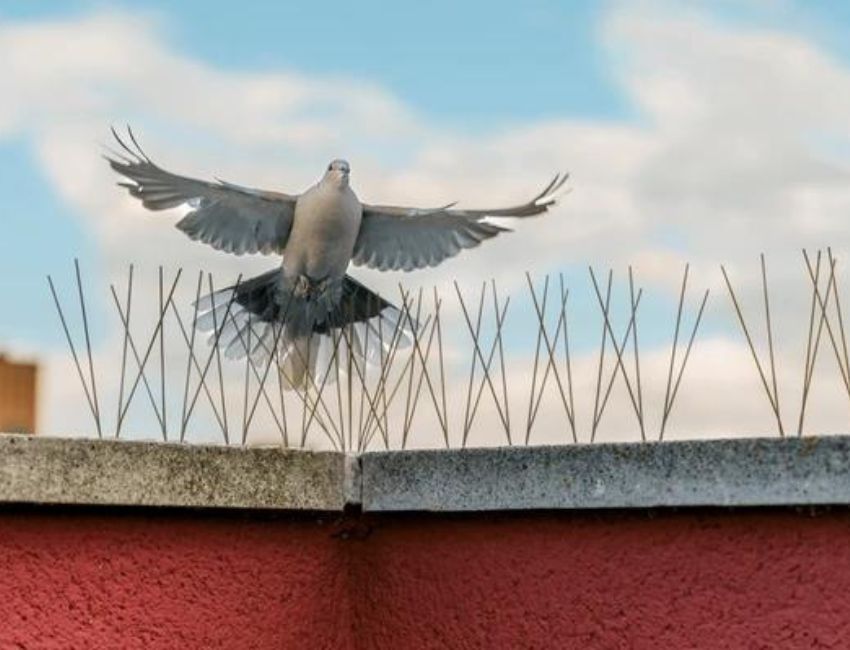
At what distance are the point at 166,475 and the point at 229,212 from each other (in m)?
4.47

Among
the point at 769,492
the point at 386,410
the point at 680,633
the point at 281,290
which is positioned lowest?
the point at 680,633

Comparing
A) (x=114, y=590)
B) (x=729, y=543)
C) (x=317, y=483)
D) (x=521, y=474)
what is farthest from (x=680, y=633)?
(x=114, y=590)

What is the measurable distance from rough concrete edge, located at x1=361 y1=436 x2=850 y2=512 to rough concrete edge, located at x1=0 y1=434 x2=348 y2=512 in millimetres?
146

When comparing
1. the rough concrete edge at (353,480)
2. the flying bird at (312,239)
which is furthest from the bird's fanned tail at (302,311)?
the rough concrete edge at (353,480)

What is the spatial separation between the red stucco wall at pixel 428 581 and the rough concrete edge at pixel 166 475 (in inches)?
3.2

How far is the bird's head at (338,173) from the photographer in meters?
7.65

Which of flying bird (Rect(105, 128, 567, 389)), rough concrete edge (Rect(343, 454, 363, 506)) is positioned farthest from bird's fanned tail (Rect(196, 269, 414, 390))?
rough concrete edge (Rect(343, 454, 363, 506))

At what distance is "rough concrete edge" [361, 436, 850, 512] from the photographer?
3088mm

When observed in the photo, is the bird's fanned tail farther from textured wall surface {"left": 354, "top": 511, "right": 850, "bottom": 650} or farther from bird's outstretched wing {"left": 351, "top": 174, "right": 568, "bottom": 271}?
textured wall surface {"left": 354, "top": 511, "right": 850, "bottom": 650}

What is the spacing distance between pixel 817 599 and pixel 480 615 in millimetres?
792

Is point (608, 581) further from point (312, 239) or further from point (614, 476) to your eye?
point (312, 239)

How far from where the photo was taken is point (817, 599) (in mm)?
3105

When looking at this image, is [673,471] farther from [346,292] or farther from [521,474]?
[346,292]

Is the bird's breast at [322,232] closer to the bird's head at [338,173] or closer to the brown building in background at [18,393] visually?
the bird's head at [338,173]
